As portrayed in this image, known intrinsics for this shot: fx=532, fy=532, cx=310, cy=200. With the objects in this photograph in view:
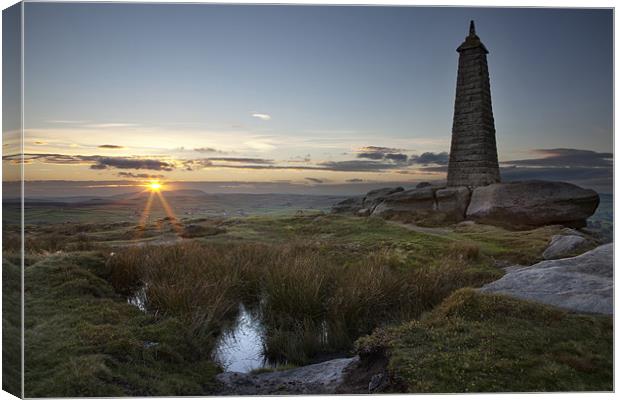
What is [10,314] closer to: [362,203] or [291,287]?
[291,287]

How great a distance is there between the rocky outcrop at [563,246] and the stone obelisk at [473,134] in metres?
1.44

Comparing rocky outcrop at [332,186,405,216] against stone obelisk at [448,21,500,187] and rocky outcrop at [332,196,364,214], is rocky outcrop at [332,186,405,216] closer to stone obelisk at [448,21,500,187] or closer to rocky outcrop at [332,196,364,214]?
rocky outcrop at [332,196,364,214]

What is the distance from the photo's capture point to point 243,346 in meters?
5.04

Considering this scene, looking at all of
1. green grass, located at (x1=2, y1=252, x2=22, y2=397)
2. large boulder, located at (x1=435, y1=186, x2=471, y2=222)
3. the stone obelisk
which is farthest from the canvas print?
the stone obelisk

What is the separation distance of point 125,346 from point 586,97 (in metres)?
4.79

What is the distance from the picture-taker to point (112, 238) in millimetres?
6062

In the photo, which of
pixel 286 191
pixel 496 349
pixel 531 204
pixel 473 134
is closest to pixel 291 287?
pixel 286 191

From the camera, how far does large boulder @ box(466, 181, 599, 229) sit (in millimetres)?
5906

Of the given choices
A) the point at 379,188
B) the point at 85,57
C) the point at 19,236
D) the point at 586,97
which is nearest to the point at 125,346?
the point at 19,236

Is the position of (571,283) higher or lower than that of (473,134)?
lower

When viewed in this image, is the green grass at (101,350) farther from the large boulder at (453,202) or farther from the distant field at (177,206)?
the large boulder at (453,202)

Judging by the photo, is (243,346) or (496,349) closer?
(496,349)

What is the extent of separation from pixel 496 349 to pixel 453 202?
3.65 metres

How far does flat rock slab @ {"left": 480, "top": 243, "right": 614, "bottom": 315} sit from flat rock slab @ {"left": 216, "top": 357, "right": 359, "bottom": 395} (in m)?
1.68
